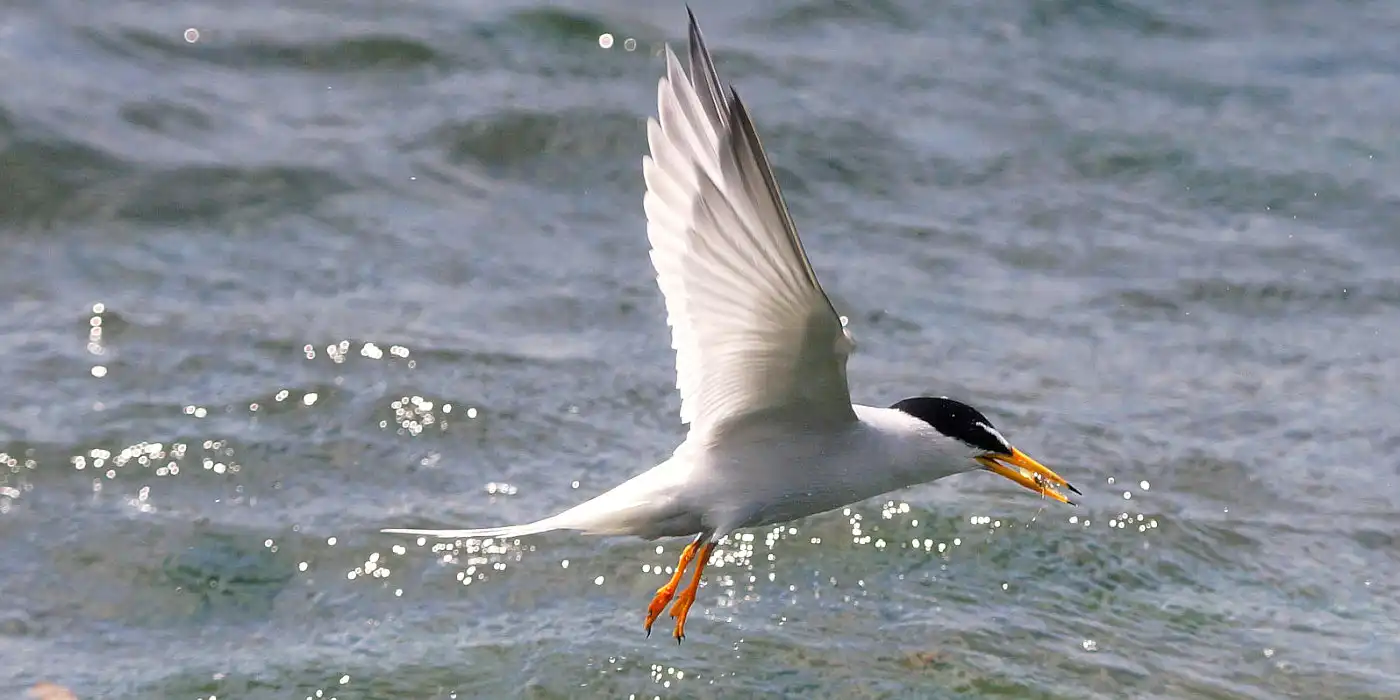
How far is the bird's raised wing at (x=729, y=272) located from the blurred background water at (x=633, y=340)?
129 centimetres

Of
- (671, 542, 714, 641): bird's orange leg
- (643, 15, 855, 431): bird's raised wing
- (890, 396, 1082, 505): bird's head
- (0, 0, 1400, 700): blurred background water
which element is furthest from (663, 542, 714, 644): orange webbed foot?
(890, 396, 1082, 505): bird's head

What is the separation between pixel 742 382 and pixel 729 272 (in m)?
0.49

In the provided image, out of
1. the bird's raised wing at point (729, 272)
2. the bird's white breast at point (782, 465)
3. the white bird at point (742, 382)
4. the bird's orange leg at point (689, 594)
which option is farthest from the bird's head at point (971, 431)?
the bird's orange leg at point (689, 594)

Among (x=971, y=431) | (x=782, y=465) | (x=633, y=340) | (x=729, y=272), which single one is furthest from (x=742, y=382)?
(x=633, y=340)

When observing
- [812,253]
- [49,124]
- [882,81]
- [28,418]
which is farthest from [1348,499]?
[49,124]

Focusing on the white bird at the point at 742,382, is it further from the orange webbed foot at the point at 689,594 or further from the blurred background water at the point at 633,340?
the blurred background water at the point at 633,340

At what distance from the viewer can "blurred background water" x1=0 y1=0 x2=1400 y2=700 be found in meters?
5.88

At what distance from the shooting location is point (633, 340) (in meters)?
7.90

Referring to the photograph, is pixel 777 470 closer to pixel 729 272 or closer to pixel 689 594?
pixel 689 594

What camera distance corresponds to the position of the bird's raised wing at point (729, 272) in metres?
3.95

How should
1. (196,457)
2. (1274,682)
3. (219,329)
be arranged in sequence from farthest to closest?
(219,329), (196,457), (1274,682)

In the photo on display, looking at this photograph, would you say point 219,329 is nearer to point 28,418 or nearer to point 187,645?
point 28,418

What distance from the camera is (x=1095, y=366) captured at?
8.07 metres

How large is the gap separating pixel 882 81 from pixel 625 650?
5.68 m
